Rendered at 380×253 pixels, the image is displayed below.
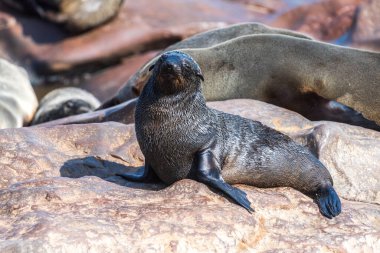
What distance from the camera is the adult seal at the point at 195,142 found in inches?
209

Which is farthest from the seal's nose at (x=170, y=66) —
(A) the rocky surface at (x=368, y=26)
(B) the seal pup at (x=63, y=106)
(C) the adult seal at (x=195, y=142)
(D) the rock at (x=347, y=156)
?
(A) the rocky surface at (x=368, y=26)

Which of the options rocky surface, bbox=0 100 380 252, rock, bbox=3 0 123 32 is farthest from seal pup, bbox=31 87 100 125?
rocky surface, bbox=0 100 380 252

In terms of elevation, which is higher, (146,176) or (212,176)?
(212,176)

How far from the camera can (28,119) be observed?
12203mm

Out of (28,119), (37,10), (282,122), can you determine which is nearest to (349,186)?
(282,122)

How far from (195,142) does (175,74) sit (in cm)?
50

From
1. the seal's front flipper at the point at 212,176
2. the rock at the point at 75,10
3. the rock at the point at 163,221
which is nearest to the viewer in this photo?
the rock at the point at 163,221

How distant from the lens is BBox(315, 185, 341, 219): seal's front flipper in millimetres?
5418

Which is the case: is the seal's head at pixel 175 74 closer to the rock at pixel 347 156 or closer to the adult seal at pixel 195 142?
the adult seal at pixel 195 142

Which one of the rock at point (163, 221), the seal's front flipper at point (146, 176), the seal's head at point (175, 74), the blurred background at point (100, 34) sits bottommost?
the blurred background at point (100, 34)

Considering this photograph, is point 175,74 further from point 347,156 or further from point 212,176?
point 347,156

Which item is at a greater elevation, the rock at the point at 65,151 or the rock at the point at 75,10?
the rock at the point at 65,151

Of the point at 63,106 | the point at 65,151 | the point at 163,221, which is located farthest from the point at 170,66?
the point at 63,106

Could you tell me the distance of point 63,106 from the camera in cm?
1222
